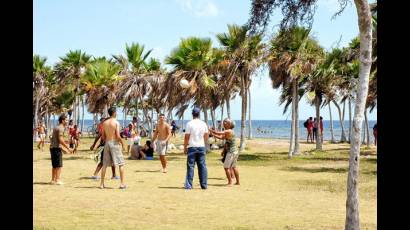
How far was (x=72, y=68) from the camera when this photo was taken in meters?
52.2

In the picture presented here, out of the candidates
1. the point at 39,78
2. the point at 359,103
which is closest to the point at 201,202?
the point at 359,103

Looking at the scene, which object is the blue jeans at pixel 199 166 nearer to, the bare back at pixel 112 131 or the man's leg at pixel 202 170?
the man's leg at pixel 202 170

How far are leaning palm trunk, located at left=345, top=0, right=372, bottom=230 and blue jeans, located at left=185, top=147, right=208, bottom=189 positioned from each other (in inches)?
238

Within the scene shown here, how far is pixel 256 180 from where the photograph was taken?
49.4 ft

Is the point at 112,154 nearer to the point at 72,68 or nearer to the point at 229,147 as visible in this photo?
the point at 229,147

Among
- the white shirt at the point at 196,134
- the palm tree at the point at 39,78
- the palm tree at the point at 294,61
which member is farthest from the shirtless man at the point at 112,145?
the palm tree at the point at 39,78

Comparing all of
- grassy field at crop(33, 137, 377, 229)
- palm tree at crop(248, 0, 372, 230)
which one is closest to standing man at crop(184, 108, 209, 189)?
grassy field at crop(33, 137, 377, 229)

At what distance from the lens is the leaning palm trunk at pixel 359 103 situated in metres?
6.89

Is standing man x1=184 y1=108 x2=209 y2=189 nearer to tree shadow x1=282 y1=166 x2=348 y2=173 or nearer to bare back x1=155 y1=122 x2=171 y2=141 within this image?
bare back x1=155 y1=122 x2=171 y2=141

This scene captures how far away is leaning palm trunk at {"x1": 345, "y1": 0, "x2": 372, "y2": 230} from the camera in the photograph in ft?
22.6
